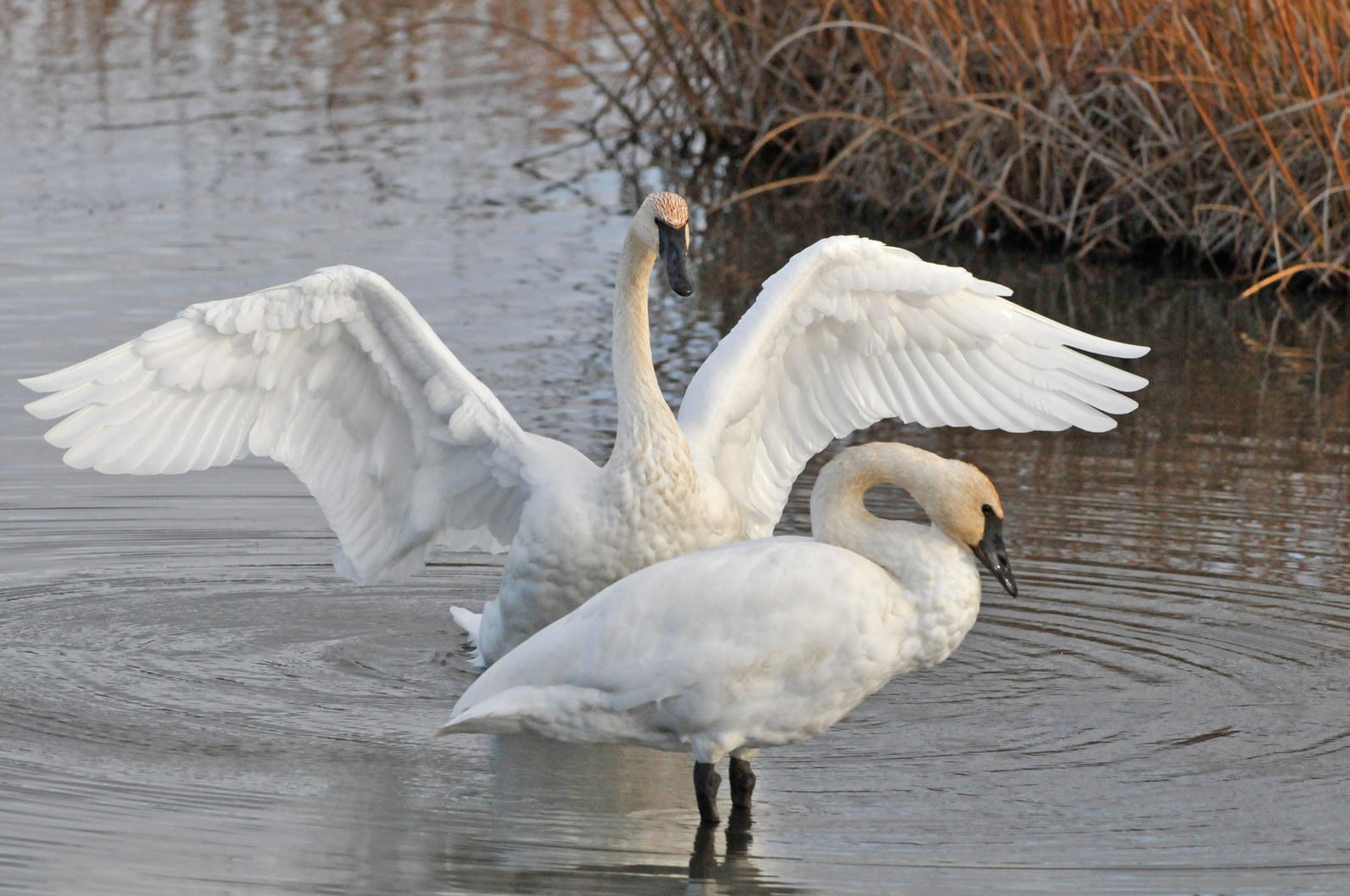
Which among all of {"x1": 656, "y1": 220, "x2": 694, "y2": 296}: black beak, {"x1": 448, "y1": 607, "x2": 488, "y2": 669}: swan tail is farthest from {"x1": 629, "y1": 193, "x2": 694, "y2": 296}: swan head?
{"x1": 448, "y1": 607, "x2": 488, "y2": 669}: swan tail

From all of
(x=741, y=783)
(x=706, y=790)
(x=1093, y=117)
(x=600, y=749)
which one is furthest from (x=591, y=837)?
(x=1093, y=117)

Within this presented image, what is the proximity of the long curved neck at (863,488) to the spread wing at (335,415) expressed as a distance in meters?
1.27

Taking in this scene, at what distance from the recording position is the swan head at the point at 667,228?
6.18m

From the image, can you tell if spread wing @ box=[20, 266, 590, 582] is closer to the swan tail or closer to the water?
the swan tail

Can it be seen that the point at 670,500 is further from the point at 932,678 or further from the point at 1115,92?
the point at 1115,92

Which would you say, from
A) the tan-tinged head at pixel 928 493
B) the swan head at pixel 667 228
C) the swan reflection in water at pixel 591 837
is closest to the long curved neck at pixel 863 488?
the tan-tinged head at pixel 928 493

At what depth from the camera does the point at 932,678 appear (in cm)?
638

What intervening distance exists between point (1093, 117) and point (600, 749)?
23.6ft

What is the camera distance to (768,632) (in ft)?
15.8

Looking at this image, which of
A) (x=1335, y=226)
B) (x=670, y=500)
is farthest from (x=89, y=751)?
(x=1335, y=226)

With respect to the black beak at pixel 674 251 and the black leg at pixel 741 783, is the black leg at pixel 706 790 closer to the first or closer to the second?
the black leg at pixel 741 783

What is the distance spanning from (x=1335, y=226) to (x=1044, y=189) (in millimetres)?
1738

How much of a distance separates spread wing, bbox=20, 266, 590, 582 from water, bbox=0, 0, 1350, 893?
432mm

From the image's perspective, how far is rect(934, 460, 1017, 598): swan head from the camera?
16.4ft
